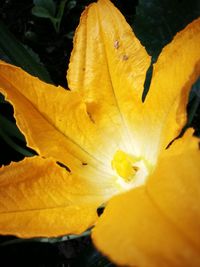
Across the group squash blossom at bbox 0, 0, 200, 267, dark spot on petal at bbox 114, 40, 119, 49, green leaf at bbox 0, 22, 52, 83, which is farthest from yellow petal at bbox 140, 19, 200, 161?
green leaf at bbox 0, 22, 52, 83

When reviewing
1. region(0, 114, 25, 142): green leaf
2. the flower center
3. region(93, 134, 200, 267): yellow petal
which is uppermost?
region(93, 134, 200, 267): yellow petal

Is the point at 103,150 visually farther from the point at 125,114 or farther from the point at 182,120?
the point at 182,120

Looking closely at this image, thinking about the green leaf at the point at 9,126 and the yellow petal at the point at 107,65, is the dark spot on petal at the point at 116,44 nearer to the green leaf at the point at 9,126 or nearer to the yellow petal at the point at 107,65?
the yellow petal at the point at 107,65

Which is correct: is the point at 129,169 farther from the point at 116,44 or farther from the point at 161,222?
the point at 161,222

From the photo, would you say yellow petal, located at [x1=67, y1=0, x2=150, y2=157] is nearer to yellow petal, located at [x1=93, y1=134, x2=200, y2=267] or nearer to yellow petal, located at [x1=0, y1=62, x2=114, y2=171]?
yellow petal, located at [x1=0, y1=62, x2=114, y2=171]

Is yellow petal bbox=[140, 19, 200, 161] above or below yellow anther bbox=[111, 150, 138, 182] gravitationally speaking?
above

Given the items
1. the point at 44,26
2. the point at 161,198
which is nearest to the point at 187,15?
the point at 44,26

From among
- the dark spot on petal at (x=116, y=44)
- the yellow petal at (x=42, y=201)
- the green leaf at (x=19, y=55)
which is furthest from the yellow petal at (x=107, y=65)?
the green leaf at (x=19, y=55)
